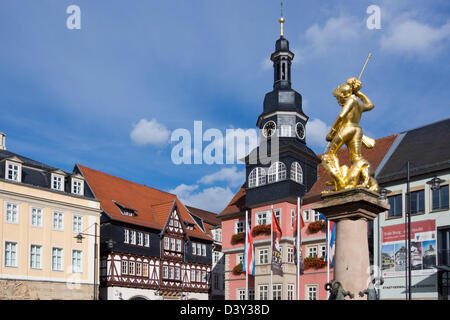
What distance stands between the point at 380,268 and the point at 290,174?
1084cm

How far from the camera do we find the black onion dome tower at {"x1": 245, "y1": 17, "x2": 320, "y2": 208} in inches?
1721

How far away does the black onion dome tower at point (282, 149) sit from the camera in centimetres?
4372

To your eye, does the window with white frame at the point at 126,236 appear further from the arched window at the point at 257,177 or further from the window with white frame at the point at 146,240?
the arched window at the point at 257,177

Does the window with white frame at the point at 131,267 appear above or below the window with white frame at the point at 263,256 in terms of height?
below

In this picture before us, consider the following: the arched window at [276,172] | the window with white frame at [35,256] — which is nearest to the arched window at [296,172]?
the arched window at [276,172]

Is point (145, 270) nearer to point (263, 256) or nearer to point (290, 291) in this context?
point (263, 256)

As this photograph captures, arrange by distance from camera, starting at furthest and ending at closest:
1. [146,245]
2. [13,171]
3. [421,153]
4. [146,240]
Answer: [146,240], [146,245], [13,171], [421,153]

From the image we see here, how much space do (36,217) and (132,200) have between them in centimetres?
1422

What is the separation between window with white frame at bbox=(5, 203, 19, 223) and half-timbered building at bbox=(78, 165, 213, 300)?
28.4ft

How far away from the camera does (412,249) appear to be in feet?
112

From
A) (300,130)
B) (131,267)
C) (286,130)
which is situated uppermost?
(300,130)

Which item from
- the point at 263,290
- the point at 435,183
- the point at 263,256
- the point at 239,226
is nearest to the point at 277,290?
the point at 263,290

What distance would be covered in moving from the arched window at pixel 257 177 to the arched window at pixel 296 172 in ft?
8.20

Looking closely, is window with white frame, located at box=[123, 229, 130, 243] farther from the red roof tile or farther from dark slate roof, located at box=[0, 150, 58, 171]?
dark slate roof, located at box=[0, 150, 58, 171]
